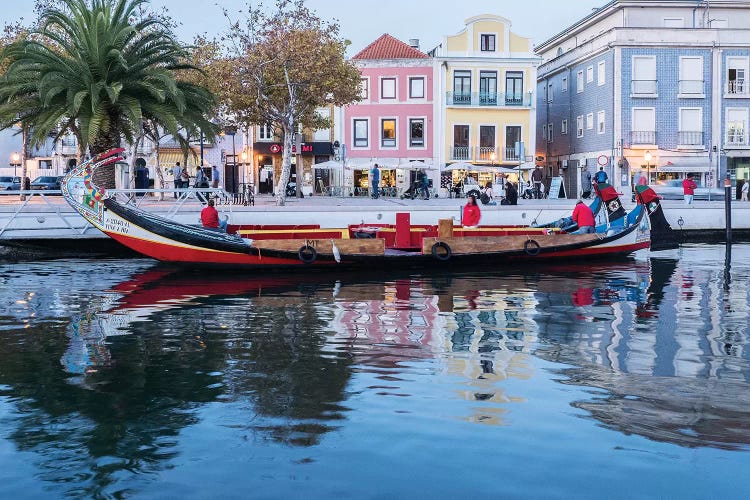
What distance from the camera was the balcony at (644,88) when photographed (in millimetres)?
60469

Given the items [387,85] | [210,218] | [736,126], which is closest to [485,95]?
[387,85]

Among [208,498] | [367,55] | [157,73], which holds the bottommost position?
[208,498]

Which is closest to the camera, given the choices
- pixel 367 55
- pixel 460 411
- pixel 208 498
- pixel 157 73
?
pixel 208 498

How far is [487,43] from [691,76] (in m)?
13.2

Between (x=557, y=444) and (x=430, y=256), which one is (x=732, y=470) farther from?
(x=430, y=256)

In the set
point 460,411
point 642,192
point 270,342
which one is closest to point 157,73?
point 642,192

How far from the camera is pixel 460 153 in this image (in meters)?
65.8

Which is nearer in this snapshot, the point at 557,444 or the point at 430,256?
the point at 557,444

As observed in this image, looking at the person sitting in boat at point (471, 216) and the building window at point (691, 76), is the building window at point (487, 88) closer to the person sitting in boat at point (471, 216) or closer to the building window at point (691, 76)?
the building window at point (691, 76)

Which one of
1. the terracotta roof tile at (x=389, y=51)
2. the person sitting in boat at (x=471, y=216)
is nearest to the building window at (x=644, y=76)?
the terracotta roof tile at (x=389, y=51)

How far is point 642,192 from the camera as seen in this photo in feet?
99.4

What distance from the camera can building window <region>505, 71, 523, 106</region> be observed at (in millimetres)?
65562

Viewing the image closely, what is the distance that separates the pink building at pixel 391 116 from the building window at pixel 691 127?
15.6 metres

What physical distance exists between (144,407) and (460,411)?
3.41 metres
